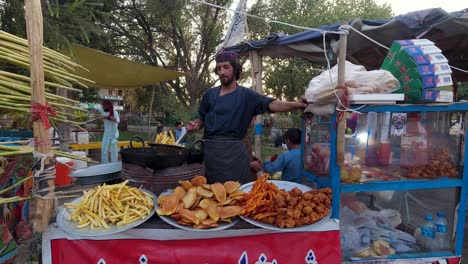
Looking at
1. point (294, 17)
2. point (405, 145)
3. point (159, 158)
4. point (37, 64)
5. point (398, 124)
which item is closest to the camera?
point (37, 64)

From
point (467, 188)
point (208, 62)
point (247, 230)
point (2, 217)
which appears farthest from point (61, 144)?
point (208, 62)

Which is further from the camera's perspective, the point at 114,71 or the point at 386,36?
the point at 114,71

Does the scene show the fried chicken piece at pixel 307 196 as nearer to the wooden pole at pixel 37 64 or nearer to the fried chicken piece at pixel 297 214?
the fried chicken piece at pixel 297 214

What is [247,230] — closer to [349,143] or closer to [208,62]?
[349,143]

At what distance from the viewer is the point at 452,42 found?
365cm

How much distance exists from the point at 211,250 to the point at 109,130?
262 inches

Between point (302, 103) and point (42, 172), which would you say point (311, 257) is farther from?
point (42, 172)

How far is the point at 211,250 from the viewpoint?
2.00 m

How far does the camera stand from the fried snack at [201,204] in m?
1.87

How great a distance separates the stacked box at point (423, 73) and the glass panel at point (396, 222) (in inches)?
35.5

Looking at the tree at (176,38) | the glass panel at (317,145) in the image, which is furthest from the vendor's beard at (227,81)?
the tree at (176,38)

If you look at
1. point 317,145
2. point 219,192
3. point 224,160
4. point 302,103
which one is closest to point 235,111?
point 224,160

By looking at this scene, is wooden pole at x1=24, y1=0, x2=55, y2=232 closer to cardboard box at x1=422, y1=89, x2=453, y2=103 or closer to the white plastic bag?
the white plastic bag

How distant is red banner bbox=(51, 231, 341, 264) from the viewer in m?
1.93
